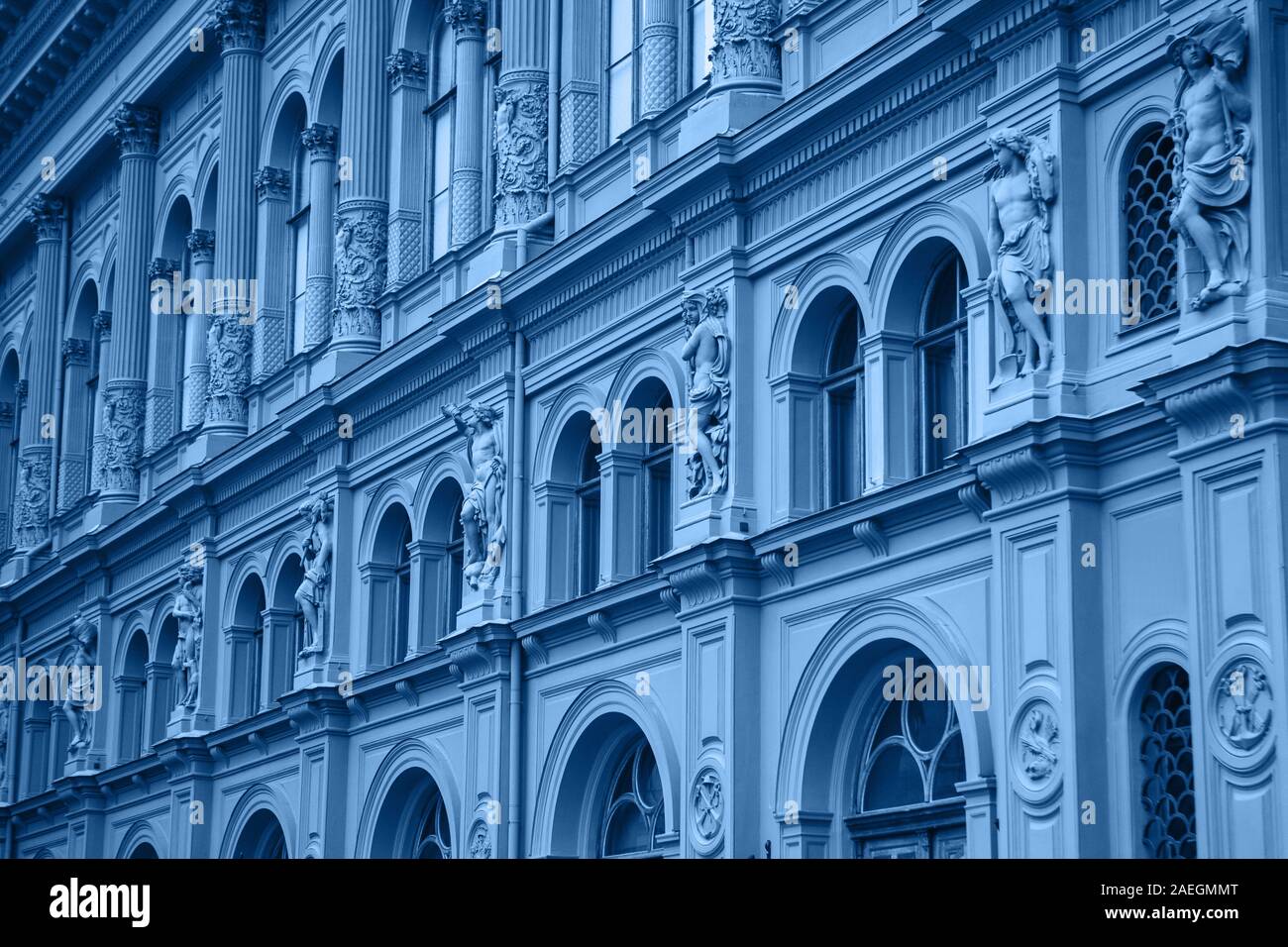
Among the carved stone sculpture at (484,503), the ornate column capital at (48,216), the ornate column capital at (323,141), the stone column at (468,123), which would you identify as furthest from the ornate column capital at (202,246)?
the carved stone sculpture at (484,503)

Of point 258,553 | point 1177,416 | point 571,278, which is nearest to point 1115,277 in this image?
point 1177,416

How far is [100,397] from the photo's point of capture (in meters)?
44.1

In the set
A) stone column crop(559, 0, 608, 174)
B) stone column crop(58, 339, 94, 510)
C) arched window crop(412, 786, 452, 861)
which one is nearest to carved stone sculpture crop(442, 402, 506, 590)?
arched window crop(412, 786, 452, 861)

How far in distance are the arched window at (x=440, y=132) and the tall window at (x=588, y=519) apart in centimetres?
581

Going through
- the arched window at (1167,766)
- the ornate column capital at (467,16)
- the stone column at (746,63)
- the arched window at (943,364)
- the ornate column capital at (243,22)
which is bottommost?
the arched window at (1167,766)

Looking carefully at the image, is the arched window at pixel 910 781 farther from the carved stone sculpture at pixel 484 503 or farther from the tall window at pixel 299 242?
the tall window at pixel 299 242

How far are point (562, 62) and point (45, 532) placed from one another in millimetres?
23921

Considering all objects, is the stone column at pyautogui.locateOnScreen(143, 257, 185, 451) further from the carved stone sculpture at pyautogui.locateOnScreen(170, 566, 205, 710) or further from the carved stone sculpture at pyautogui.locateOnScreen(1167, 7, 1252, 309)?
the carved stone sculpture at pyautogui.locateOnScreen(1167, 7, 1252, 309)

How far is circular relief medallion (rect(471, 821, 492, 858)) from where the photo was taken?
85.6ft

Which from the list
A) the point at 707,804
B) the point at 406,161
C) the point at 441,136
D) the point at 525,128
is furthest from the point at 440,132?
the point at 707,804

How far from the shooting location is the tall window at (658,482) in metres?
24.5

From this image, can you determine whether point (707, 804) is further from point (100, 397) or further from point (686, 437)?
point (100, 397)
